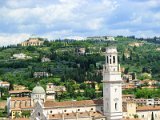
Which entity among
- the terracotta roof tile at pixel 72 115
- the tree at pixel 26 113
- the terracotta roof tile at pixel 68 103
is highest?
the terracotta roof tile at pixel 68 103

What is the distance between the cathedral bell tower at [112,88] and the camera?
6769 centimetres

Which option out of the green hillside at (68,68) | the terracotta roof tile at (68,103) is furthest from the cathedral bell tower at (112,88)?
the green hillside at (68,68)

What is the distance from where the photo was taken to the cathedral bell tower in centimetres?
6769

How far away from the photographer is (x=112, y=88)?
223 feet

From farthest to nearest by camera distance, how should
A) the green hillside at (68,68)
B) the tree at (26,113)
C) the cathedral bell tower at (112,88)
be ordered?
1. the green hillside at (68,68)
2. the tree at (26,113)
3. the cathedral bell tower at (112,88)

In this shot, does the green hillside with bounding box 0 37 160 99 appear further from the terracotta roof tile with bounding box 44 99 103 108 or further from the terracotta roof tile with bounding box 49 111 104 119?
the terracotta roof tile with bounding box 49 111 104 119

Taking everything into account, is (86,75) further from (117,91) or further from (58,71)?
(117,91)

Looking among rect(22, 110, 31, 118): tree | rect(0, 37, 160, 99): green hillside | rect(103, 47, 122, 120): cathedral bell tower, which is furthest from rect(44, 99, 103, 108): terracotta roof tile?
rect(0, 37, 160, 99): green hillside

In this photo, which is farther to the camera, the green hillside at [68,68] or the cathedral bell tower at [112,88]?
the green hillside at [68,68]

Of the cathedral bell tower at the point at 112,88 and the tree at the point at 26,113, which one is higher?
the cathedral bell tower at the point at 112,88

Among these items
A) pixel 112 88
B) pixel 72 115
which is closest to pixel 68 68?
pixel 112 88

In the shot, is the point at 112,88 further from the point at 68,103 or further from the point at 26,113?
the point at 26,113

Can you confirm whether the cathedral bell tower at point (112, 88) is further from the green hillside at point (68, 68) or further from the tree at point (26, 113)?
the green hillside at point (68, 68)

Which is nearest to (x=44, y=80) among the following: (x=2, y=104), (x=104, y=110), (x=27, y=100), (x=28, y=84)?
(x=28, y=84)
